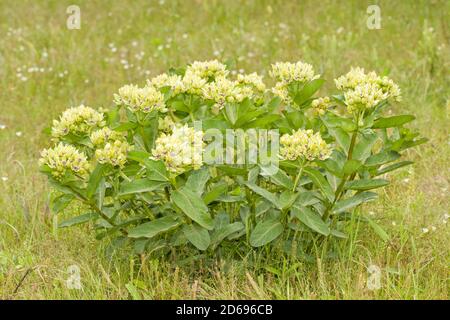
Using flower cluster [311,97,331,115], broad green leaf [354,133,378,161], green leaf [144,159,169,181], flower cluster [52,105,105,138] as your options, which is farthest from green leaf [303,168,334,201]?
flower cluster [52,105,105,138]

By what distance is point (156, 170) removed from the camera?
107 inches

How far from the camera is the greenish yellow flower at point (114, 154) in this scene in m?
2.86

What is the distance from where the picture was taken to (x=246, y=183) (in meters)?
2.90

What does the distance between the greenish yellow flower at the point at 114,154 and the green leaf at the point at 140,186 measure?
0.14 m

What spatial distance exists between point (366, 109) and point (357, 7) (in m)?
4.64

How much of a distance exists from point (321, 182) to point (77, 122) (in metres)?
1.11

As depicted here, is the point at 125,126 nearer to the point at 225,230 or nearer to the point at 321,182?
the point at 225,230

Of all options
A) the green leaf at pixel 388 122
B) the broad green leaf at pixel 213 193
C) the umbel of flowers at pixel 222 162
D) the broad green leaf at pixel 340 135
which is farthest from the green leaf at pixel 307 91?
the broad green leaf at pixel 213 193

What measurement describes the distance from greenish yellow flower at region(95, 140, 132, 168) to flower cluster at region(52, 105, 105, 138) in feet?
0.66


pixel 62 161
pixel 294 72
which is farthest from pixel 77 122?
pixel 294 72

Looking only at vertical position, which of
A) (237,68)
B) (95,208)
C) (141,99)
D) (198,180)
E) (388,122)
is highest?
(237,68)

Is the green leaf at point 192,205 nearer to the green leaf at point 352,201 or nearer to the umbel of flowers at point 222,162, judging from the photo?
the umbel of flowers at point 222,162

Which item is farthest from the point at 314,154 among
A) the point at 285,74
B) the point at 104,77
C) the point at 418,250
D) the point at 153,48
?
the point at 153,48

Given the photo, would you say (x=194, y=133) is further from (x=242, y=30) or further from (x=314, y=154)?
(x=242, y=30)
